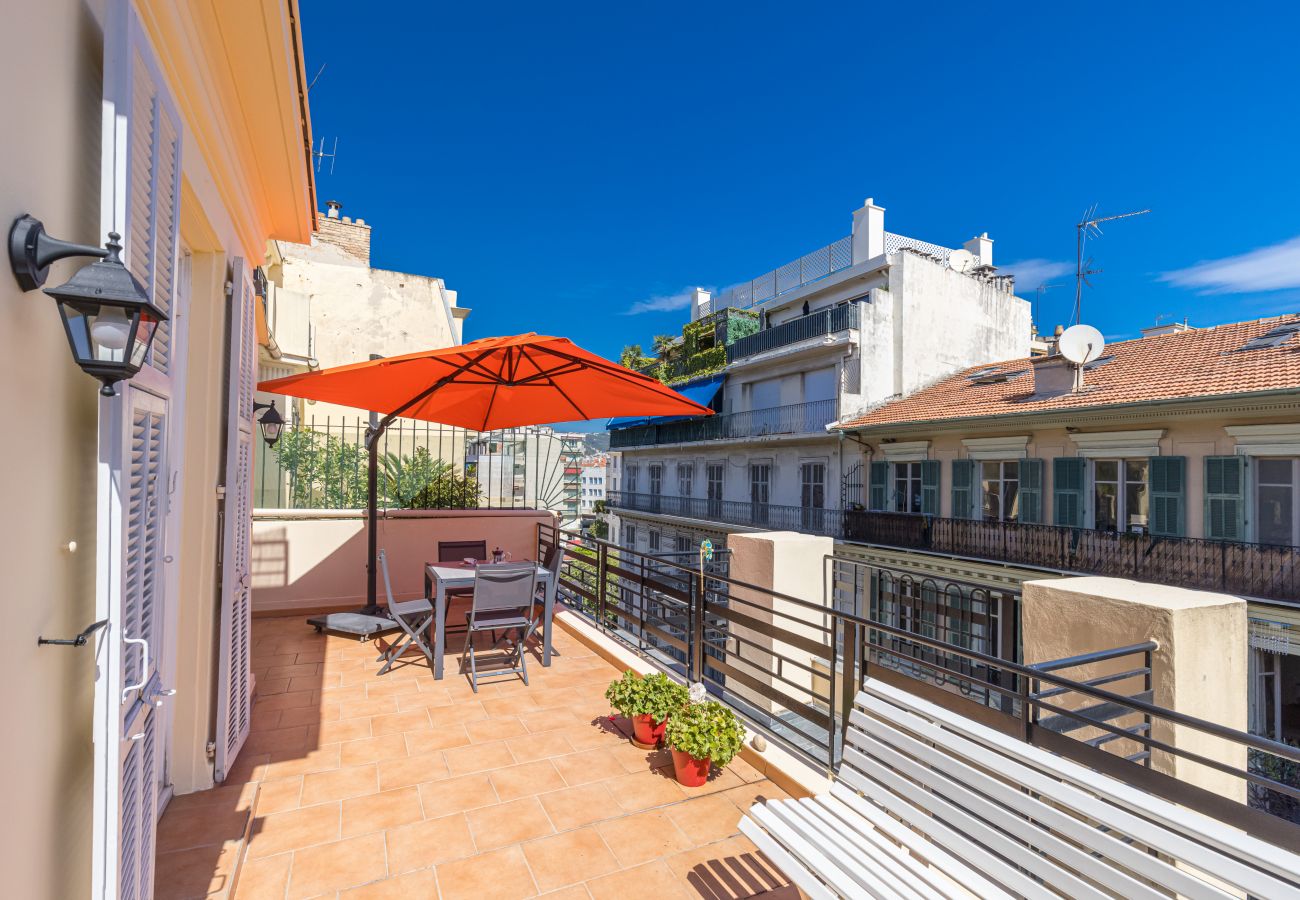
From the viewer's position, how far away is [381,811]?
296cm

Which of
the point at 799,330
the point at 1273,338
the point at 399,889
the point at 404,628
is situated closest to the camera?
the point at 399,889

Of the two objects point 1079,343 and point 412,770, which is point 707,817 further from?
point 1079,343

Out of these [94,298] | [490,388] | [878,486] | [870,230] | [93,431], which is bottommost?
[878,486]

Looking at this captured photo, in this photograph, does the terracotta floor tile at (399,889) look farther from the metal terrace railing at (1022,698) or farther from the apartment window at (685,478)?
the apartment window at (685,478)

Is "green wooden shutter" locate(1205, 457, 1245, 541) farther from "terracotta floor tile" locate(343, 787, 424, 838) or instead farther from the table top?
"terracotta floor tile" locate(343, 787, 424, 838)

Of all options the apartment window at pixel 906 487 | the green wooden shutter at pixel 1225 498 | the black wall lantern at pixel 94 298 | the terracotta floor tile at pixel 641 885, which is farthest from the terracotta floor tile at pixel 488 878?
the apartment window at pixel 906 487

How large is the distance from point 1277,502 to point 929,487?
21.0 feet

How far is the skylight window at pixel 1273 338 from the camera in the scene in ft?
38.4

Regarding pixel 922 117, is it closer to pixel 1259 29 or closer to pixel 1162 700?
pixel 1259 29

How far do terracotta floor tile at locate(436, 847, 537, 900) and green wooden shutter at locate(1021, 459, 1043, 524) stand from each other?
14.3 metres

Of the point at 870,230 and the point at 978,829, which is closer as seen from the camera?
the point at 978,829

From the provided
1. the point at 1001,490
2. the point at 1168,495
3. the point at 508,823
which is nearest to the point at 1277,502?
the point at 1168,495

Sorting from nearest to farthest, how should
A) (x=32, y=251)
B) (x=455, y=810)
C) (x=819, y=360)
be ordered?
(x=32, y=251) < (x=455, y=810) < (x=819, y=360)

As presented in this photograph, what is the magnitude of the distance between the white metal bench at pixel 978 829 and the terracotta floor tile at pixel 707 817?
733 millimetres
